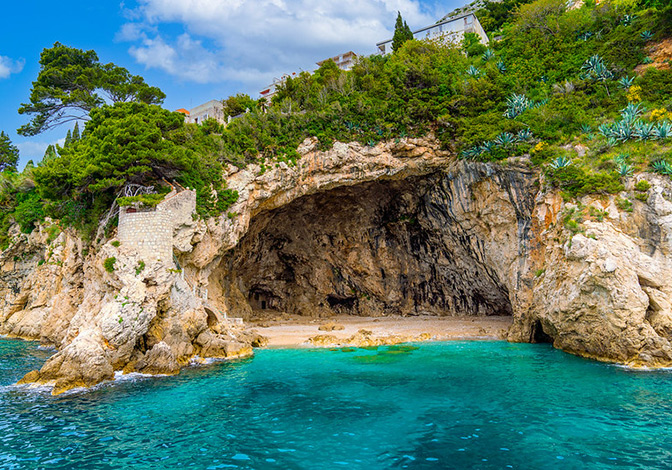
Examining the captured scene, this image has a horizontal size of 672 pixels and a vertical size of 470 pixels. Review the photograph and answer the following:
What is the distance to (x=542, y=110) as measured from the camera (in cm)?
2262

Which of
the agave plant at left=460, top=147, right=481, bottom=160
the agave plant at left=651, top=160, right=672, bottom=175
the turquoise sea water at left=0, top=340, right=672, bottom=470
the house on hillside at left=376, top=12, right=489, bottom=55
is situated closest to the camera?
the turquoise sea water at left=0, top=340, right=672, bottom=470

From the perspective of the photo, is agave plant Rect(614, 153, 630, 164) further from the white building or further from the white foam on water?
the white building

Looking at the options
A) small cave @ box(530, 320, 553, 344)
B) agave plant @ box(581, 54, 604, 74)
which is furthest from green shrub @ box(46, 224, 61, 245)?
agave plant @ box(581, 54, 604, 74)

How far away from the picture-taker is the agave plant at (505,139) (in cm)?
2217

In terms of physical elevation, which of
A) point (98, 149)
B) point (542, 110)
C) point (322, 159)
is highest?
point (542, 110)

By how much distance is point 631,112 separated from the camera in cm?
1991

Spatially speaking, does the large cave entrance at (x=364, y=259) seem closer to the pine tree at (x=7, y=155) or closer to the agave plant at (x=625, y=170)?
the agave plant at (x=625, y=170)

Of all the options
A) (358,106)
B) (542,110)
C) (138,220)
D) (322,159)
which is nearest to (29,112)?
(138,220)

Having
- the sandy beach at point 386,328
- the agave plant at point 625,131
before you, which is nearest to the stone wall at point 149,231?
the sandy beach at point 386,328

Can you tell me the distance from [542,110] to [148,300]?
22.2 meters

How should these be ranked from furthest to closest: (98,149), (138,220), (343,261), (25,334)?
(343,261) < (25,334) < (98,149) < (138,220)

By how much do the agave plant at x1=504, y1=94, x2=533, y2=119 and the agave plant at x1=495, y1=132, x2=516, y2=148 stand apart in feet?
6.40

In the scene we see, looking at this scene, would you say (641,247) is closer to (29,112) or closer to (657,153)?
(657,153)

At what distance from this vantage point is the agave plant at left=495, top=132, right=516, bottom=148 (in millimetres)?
22172
